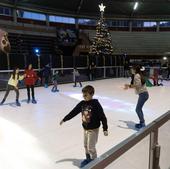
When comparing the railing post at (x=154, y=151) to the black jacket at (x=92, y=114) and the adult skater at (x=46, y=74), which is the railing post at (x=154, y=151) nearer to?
the black jacket at (x=92, y=114)

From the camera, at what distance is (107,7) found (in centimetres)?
3316

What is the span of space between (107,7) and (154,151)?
105ft

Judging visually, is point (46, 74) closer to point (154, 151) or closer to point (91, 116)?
point (91, 116)

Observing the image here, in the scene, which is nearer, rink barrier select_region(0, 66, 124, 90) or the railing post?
the railing post

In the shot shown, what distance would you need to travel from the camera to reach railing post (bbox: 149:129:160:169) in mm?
2437

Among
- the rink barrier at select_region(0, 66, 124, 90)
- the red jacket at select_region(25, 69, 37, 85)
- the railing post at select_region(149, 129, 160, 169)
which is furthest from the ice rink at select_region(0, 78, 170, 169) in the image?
the rink barrier at select_region(0, 66, 124, 90)

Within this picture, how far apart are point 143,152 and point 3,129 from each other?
169 inches

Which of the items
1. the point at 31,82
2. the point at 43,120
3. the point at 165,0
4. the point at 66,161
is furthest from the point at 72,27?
the point at 66,161

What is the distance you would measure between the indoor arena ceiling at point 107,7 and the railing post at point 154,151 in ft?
90.0

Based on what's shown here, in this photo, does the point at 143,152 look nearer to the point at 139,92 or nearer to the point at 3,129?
the point at 139,92

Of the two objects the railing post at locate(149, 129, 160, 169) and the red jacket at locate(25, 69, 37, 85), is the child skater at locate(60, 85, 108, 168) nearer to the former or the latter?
the railing post at locate(149, 129, 160, 169)

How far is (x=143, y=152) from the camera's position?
92.0 inches

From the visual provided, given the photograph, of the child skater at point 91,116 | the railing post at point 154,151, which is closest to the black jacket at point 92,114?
the child skater at point 91,116

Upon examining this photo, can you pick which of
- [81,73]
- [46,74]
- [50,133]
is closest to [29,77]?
[50,133]
